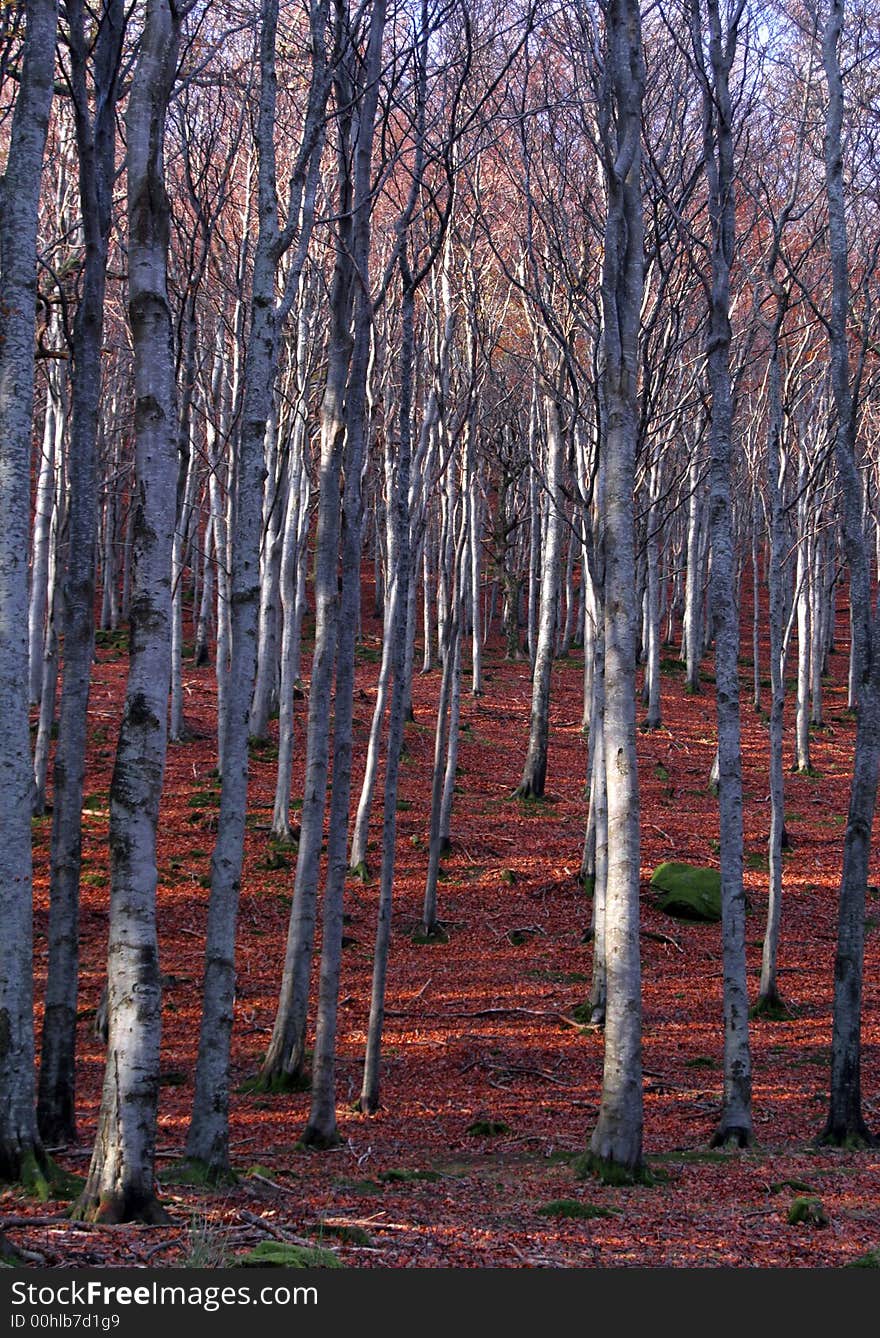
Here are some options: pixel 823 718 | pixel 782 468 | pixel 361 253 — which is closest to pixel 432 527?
pixel 823 718

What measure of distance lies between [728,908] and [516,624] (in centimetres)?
2274

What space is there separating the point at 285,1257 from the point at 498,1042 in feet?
20.2

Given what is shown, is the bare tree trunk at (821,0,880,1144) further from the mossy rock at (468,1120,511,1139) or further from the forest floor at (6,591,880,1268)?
the mossy rock at (468,1120,511,1139)

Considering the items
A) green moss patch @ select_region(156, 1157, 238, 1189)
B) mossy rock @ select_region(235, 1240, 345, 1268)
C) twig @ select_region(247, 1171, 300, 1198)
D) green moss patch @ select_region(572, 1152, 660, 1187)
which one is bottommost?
green moss patch @ select_region(572, 1152, 660, 1187)

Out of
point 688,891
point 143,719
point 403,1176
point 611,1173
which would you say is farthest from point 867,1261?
point 688,891

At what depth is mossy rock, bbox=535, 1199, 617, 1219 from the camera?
5.70 meters

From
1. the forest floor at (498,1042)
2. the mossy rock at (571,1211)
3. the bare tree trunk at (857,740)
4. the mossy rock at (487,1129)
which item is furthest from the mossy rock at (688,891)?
the mossy rock at (571,1211)

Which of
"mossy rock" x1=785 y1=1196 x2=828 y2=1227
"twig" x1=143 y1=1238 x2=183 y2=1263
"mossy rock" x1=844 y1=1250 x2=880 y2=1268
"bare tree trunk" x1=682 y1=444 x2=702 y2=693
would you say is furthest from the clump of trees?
"bare tree trunk" x1=682 y1=444 x2=702 y2=693

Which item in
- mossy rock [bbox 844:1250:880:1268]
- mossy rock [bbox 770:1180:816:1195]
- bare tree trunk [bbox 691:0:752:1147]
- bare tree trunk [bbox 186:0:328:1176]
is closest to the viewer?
mossy rock [bbox 844:1250:880:1268]

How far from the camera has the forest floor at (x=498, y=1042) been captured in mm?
5266

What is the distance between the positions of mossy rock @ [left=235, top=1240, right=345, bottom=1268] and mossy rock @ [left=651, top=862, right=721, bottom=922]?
10.6 m

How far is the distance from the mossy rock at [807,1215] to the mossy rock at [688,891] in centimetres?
860

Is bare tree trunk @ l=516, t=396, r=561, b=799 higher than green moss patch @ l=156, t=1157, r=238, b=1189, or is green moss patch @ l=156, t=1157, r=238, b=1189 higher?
bare tree trunk @ l=516, t=396, r=561, b=799

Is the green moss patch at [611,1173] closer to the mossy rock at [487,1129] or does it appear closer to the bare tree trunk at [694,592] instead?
the mossy rock at [487,1129]
